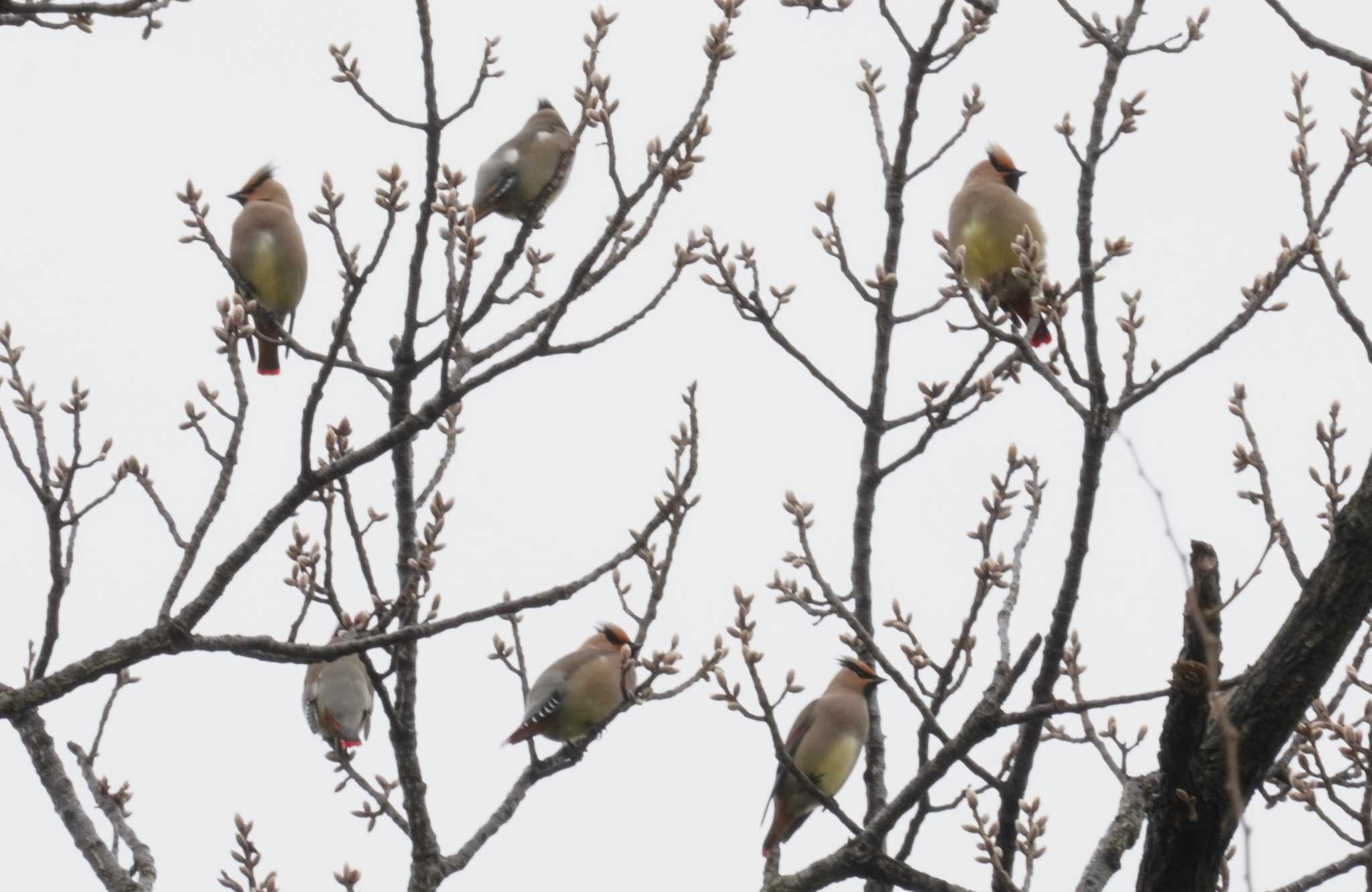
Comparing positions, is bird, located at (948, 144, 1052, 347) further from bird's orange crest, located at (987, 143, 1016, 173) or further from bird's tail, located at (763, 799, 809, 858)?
bird's tail, located at (763, 799, 809, 858)

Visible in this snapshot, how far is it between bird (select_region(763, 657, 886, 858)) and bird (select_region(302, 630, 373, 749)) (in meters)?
1.52

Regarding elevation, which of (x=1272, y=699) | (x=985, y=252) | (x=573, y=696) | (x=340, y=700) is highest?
(x=985, y=252)

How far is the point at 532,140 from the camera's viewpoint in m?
6.66

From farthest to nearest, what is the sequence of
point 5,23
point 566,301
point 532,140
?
point 532,140
point 566,301
point 5,23

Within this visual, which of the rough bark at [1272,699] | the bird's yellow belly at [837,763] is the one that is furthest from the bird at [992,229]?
the rough bark at [1272,699]

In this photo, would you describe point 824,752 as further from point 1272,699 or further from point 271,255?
point 1272,699

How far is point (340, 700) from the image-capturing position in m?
6.55

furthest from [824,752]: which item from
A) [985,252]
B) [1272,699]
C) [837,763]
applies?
[1272,699]

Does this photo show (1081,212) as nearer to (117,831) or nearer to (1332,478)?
(1332,478)

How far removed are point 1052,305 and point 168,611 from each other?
171cm

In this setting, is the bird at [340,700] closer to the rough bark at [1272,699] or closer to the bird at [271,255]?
the bird at [271,255]

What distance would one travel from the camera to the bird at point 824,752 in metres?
6.33

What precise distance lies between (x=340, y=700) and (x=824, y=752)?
175 centimetres

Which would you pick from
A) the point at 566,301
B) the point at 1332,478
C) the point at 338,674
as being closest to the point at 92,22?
the point at 566,301
